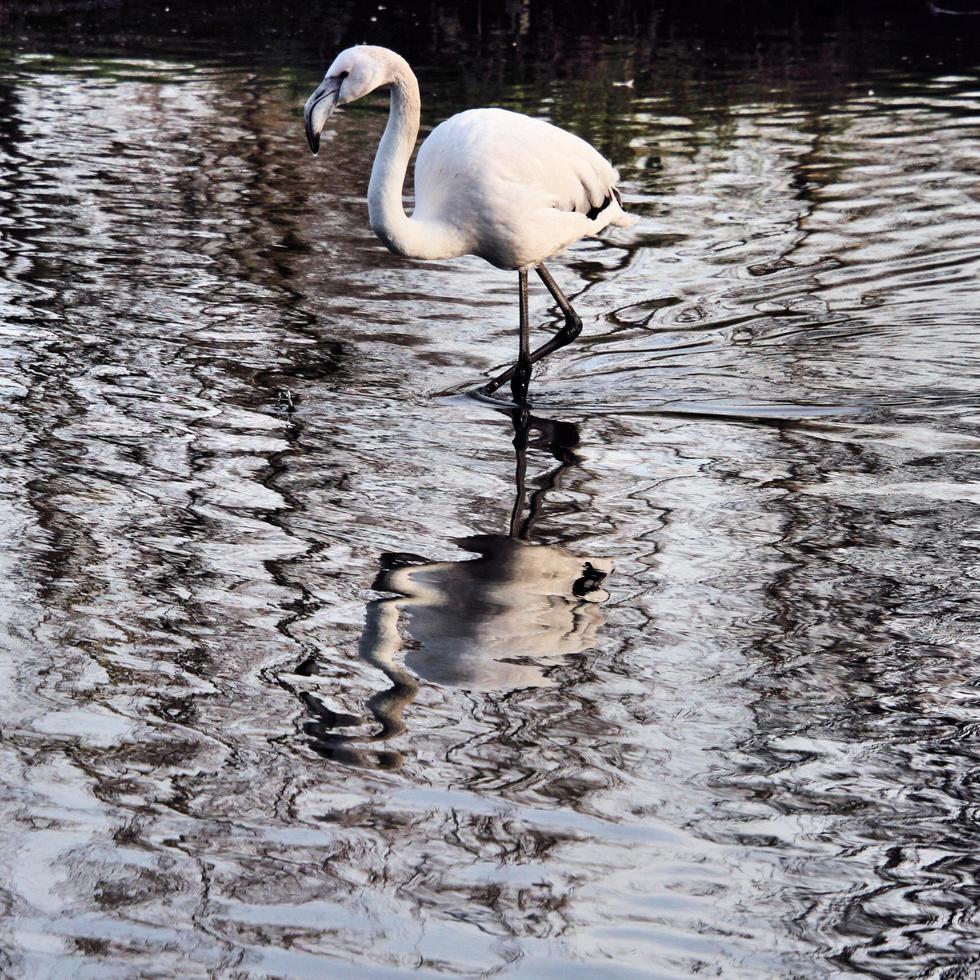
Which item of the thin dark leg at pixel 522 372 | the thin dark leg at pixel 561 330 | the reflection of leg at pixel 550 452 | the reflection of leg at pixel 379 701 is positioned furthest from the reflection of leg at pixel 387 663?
the thin dark leg at pixel 561 330

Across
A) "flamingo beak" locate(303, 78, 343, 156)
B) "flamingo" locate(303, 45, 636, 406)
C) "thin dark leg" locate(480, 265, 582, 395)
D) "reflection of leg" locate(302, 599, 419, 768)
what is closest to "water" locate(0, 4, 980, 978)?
"reflection of leg" locate(302, 599, 419, 768)

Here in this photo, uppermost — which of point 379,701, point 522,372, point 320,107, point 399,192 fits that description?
point 320,107

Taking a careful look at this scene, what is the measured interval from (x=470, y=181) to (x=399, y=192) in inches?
12.0

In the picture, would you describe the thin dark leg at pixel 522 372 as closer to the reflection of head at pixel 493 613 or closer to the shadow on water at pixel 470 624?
the shadow on water at pixel 470 624

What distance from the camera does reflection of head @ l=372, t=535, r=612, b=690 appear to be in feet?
15.1

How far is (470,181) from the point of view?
693 centimetres

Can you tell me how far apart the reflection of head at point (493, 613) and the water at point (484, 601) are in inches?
0.7

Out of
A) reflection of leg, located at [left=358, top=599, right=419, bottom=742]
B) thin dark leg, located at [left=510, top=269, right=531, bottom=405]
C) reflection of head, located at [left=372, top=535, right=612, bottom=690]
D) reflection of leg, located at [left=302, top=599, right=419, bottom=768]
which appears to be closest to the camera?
reflection of leg, located at [left=302, top=599, right=419, bottom=768]

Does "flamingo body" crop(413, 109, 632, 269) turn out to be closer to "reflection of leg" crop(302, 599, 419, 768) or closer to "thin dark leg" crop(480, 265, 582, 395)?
"thin dark leg" crop(480, 265, 582, 395)

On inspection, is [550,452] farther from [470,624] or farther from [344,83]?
[470,624]

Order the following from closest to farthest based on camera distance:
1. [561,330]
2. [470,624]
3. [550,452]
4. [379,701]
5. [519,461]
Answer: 1. [379,701]
2. [470,624]
3. [519,461]
4. [550,452]
5. [561,330]

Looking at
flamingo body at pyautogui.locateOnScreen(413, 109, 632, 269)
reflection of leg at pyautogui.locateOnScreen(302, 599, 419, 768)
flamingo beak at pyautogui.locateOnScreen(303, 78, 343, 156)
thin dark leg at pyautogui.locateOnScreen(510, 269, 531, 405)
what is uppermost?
flamingo beak at pyautogui.locateOnScreen(303, 78, 343, 156)

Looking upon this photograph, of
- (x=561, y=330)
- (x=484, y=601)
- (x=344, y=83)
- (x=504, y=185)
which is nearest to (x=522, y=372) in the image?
(x=561, y=330)

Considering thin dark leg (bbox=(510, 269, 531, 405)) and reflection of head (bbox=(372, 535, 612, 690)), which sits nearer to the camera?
reflection of head (bbox=(372, 535, 612, 690))
